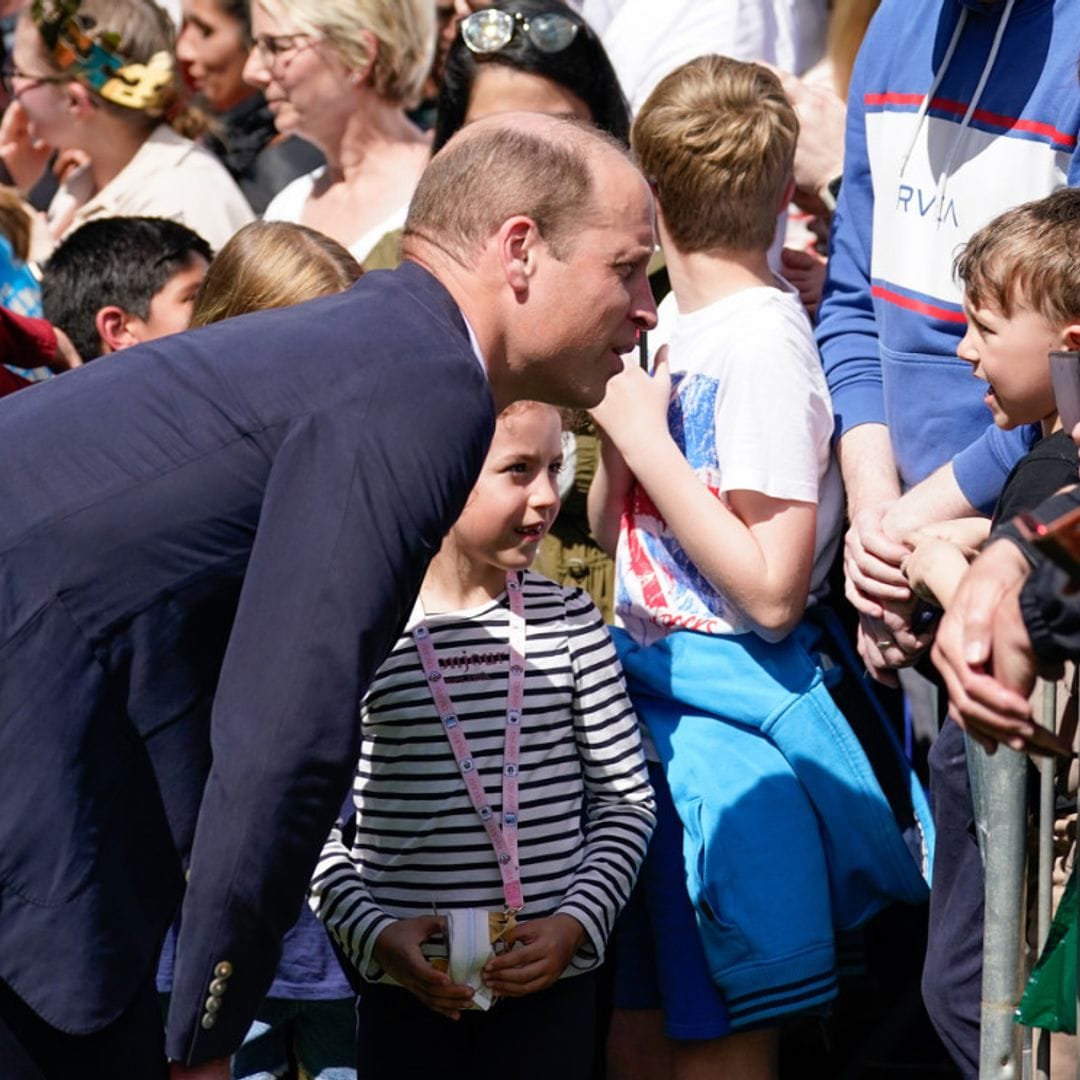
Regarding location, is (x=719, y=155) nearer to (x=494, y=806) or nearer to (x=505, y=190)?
(x=505, y=190)

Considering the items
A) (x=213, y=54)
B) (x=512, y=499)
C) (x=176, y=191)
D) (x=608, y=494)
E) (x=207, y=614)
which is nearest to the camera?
(x=207, y=614)

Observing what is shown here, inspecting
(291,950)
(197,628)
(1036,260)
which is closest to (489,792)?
(291,950)

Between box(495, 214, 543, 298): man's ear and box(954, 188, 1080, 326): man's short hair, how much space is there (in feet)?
2.55

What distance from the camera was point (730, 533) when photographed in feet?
11.5

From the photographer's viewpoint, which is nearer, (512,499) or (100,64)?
(512,499)

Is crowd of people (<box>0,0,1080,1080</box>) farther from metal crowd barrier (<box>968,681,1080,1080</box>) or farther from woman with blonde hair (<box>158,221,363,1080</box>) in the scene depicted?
metal crowd barrier (<box>968,681,1080,1080</box>)

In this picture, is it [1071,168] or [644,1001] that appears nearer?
[1071,168]

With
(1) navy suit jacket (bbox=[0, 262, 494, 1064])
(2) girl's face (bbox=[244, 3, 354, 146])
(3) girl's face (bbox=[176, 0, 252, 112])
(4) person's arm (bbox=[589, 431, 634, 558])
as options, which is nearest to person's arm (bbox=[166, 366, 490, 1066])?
(1) navy suit jacket (bbox=[0, 262, 494, 1064])

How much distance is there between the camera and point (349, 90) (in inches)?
197

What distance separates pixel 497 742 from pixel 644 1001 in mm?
718

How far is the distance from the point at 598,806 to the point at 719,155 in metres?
1.24

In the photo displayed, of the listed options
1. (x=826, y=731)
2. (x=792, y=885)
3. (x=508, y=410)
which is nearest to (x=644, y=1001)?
(x=792, y=885)

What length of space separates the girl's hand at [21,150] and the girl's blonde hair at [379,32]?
1.56 m

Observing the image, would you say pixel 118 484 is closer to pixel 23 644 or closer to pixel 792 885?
pixel 23 644
